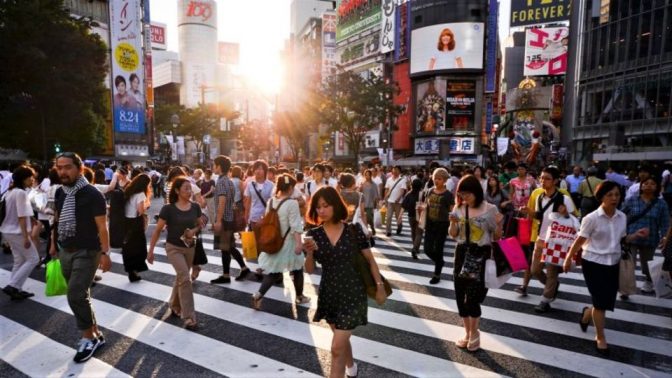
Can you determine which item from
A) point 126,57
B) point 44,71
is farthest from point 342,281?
point 126,57

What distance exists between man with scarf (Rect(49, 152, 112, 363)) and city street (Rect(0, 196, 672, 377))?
593 mm

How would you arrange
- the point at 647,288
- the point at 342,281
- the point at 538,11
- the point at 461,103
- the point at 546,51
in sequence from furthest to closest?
the point at 546,51
the point at 538,11
the point at 461,103
the point at 647,288
the point at 342,281

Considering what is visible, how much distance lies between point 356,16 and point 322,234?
54118mm

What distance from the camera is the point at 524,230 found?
6336mm

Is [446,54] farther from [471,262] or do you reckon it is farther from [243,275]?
[471,262]

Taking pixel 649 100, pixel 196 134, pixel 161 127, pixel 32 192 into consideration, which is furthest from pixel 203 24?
pixel 32 192

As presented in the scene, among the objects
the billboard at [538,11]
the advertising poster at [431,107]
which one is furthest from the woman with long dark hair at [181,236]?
the billboard at [538,11]

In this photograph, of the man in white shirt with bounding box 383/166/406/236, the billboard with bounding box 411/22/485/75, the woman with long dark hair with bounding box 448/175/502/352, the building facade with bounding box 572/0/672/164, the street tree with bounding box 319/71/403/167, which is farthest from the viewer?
the billboard with bounding box 411/22/485/75

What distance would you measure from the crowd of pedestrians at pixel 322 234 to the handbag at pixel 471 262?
10 millimetres

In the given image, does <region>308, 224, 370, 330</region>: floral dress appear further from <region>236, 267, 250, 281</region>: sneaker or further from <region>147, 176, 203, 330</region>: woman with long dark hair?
<region>236, 267, 250, 281</region>: sneaker

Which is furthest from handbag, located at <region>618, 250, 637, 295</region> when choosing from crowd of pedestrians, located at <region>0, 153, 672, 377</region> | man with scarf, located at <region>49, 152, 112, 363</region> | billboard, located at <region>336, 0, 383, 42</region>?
billboard, located at <region>336, 0, 383, 42</region>

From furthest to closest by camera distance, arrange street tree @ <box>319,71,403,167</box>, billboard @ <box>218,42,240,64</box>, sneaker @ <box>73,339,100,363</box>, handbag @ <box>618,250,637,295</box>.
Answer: billboard @ <box>218,42,240,64</box> → street tree @ <box>319,71,403,167</box> → handbag @ <box>618,250,637,295</box> → sneaker @ <box>73,339,100,363</box>

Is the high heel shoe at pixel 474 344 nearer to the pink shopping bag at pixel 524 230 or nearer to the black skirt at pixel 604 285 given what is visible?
the black skirt at pixel 604 285

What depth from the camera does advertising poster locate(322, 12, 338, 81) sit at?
197 feet
